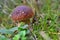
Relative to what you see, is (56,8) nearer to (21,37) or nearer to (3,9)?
(3,9)

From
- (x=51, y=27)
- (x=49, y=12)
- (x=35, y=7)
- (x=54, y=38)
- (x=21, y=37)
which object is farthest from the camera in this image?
(x=35, y=7)

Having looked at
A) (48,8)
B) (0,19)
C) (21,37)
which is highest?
(21,37)

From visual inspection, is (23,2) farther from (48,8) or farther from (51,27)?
(51,27)

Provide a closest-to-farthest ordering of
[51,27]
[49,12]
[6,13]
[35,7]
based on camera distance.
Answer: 1. [51,27]
2. [49,12]
3. [35,7]
4. [6,13]

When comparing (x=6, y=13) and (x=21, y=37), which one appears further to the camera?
(x=6, y=13)

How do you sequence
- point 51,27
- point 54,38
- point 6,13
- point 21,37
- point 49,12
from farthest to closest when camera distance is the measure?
1. point 6,13
2. point 49,12
3. point 51,27
4. point 54,38
5. point 21,37

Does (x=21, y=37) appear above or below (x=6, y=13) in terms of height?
above

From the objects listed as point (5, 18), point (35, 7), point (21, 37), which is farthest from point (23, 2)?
point (21, 37)

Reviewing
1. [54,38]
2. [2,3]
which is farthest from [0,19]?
[54,38]

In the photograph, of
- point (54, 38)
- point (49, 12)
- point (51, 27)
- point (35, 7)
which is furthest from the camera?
point (35, 7)
